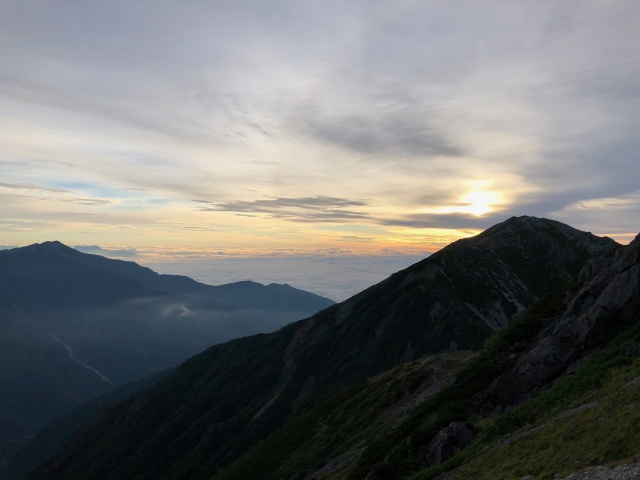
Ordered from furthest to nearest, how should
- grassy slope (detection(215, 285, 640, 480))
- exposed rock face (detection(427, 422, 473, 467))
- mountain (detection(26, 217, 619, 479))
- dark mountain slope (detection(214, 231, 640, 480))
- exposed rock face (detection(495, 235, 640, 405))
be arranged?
1. mountain (detection(26, 217, 619, 479))
2. exposed rock face (detection(495, 235, 640, 405))
3. exposed rock face (detection(427, 422, 473, 467))
4. dark mountain slope (detection(214, 231, 640, 480))
5. grassy slope (detection(215, 285, 640, 480))

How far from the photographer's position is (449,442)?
35375 mm

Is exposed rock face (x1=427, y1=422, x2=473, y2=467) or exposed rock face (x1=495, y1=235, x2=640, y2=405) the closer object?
exposed rock face (x1=427, y1=422, x2=473, y2=467)

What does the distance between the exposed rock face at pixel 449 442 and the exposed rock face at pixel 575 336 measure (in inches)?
221

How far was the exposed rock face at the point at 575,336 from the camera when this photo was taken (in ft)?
124

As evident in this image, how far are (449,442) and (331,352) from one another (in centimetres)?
11042

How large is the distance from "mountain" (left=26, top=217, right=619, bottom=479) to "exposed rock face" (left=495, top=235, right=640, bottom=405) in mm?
41468

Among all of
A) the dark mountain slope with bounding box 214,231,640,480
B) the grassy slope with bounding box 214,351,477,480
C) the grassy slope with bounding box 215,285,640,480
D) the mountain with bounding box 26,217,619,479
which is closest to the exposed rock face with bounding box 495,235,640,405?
the dark mountain slope with bounding box 214,231,640,480

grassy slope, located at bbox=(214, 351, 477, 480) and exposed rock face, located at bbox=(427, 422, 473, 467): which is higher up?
exposed rock face, located at bbox=(427, 422, 473, 467)

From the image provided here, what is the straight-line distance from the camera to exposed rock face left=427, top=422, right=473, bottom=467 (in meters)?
34.7

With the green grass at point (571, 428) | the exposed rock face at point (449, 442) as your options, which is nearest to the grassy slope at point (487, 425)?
the green grass at point (571, 428)

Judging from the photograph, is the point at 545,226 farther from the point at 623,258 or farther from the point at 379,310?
the point at 623,258

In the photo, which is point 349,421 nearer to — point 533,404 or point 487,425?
point 487,425

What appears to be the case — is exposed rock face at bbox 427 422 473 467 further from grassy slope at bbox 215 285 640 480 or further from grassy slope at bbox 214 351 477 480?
grassy slope at bbox 214 351 477 480

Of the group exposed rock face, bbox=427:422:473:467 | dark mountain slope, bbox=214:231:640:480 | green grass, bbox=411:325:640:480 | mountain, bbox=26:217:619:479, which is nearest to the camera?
green grass, bbox=411:325:640:480
